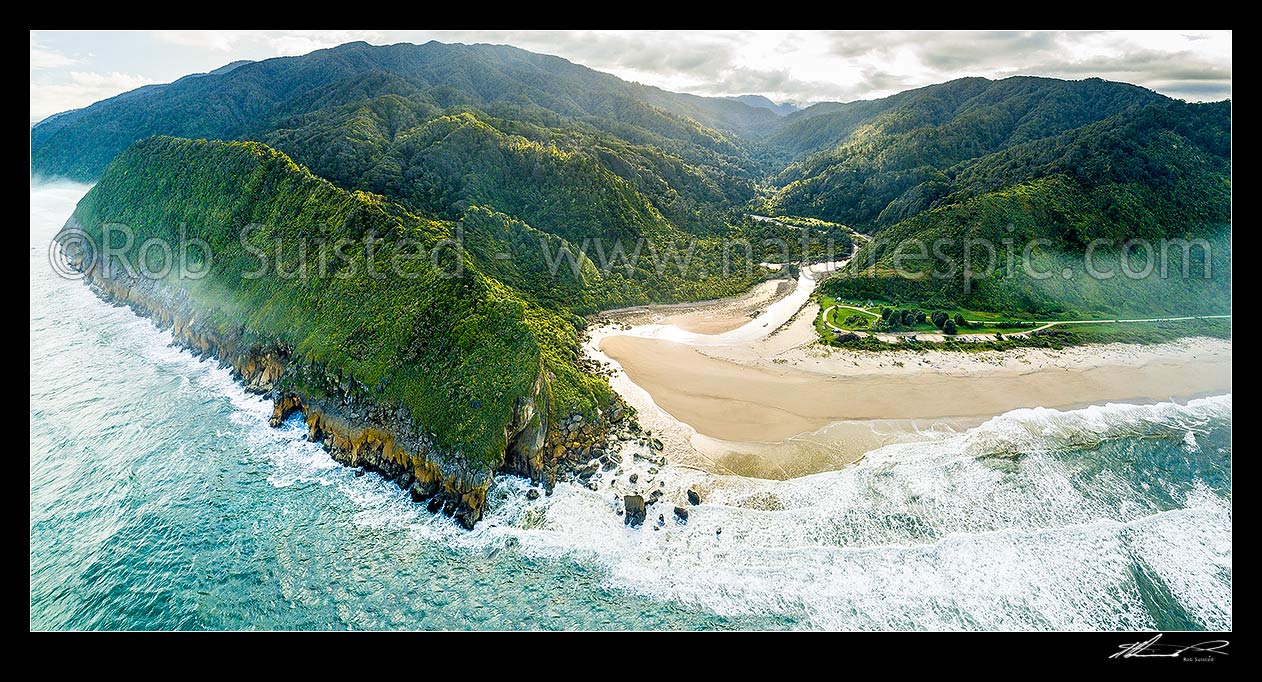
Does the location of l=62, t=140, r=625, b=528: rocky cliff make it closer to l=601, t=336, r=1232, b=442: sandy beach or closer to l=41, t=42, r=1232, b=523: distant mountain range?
l=41, t=42, r=1232, b=523: distant mountain range

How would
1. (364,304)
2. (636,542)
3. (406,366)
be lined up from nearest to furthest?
(636,542), (406,366), (364,304)

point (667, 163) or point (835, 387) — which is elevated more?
point (667, 163)

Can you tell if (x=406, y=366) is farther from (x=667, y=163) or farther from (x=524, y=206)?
(x=667, y=163)
